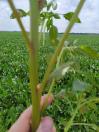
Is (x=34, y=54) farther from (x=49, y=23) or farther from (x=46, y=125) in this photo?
(x=49, y=23)

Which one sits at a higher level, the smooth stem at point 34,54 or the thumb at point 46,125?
the smooth stem at point 34,54

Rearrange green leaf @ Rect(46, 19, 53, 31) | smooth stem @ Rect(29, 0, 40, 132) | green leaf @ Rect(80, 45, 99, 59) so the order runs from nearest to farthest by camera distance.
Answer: smooth stem @ Rect(29, 0, 40, 132) → green leaf @ Rect(80, 45, 99, 59) → green leaf @ Rect(46, 19, 53, 31)

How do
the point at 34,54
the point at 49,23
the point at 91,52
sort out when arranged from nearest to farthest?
the point at 34,54
the point at 91,52
the point at 49,23

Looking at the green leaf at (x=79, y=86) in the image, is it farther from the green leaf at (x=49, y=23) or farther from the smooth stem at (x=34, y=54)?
the green leaf at (x=49, y=23)

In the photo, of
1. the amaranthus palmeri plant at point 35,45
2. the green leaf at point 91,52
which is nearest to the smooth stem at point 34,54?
the amaranthus palmeri plant at point 35,45

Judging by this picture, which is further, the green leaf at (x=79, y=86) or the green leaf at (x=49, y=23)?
the green leaf at (x=49, y=23)

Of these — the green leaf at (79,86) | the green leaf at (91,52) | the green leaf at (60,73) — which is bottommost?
the green leaf at (79,86)

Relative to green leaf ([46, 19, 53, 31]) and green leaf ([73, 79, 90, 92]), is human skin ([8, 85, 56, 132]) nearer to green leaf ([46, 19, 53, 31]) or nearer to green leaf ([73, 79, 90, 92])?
green leaf ([73, 79, 90, 92])

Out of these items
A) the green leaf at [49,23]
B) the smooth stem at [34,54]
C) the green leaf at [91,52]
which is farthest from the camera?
the green leaf at [49,23]

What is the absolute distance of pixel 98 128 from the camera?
841 millimetres

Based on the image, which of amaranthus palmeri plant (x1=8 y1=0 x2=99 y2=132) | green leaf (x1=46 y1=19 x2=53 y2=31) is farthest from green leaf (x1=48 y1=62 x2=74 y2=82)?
green leaf (x1=46 y1=19 x2=53 y2=31)

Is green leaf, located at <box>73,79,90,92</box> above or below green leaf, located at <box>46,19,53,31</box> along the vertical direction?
below

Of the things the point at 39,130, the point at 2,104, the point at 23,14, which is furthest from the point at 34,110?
the point at 2,104

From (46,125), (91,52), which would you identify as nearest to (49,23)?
(91,52)
